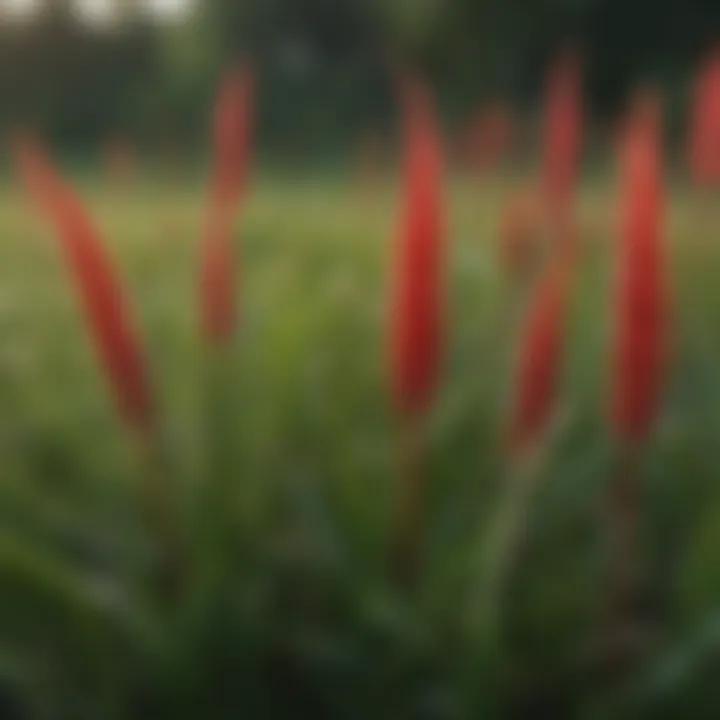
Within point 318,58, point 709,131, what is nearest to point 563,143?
point 709,131

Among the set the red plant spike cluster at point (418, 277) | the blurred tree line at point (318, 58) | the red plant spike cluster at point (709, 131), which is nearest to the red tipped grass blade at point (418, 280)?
the red plant spike cluster at point (418, 277)

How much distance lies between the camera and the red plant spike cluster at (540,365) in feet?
1.98

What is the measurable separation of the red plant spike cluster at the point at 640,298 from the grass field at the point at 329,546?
4 cm

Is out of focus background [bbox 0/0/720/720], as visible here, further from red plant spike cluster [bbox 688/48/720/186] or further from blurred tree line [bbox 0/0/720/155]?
blurred tree line [bbox 0/0/720/155]

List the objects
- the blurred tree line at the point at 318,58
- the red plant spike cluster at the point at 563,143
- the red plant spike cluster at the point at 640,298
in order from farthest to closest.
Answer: the blurred tree line at the point at 318,58 < the red plant spike cluster at the point at 563,143 < the red plant spike cluster at the point at 640,298

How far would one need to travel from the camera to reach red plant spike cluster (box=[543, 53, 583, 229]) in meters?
0.71

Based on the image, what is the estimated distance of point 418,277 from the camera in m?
0.59

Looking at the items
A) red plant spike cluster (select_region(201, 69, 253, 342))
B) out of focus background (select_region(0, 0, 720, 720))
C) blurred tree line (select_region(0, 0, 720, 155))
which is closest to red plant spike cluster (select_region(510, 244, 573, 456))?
out of focus background (select_region(0, 0, 720, 720))

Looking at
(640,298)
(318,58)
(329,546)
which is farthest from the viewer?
(318,58)

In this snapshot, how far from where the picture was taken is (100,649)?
66 cm

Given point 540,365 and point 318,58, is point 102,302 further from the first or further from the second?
point 318,58

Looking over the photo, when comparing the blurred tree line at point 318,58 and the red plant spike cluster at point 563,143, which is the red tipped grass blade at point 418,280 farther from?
the blurred tree line at point 318,58

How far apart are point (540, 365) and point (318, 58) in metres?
4.73

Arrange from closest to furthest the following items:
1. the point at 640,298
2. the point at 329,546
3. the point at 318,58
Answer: the point at 640,298, the point at 329,546, the point at 318,58
